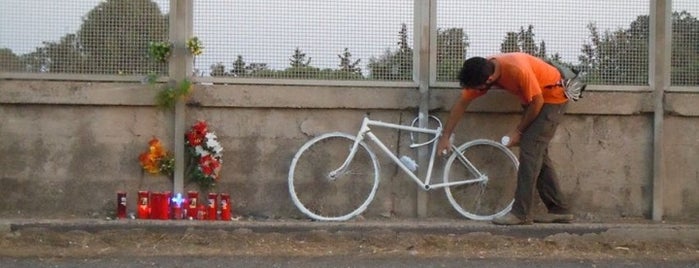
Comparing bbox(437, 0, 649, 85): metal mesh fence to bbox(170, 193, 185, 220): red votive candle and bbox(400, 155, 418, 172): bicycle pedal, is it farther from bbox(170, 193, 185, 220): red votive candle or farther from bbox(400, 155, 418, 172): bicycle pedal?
bbox(170, 193, 185, 220): red votive candle

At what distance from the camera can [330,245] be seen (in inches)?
277

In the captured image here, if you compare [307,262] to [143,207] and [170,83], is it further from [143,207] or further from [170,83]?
[170,83]

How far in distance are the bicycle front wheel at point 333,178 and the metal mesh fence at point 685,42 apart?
2732 mm

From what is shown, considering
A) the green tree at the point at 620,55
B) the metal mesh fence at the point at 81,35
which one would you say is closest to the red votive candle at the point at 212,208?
the metal mesh fence at the point at 81,35

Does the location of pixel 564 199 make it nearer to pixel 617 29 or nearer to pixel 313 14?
pixel 617 29

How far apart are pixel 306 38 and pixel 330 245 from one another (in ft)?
5.82

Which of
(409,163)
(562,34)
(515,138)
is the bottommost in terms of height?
(409,163)

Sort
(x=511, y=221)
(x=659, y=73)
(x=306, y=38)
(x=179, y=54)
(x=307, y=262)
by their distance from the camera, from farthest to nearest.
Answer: (x=659, y=73), (x=306, y=38), (x=179, y=54), (x=511, y=221), (x=307, y=262)

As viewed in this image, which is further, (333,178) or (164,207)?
(333,178)

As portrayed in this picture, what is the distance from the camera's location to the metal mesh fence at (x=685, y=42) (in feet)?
26.0

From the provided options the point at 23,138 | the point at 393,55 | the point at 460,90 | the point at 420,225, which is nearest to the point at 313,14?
the point at 393,55

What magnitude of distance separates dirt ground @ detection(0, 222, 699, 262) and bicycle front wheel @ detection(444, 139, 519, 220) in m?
0.64

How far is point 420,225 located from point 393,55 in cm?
147

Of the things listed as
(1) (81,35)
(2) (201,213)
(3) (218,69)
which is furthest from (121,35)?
(2) (201,213)
